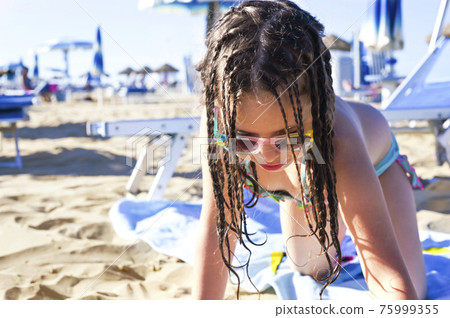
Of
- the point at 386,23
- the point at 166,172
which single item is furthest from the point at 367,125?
the point at 386,23

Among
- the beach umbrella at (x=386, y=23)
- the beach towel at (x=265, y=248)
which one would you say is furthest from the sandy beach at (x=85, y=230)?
the beach umbrella at (x=386, y=23)

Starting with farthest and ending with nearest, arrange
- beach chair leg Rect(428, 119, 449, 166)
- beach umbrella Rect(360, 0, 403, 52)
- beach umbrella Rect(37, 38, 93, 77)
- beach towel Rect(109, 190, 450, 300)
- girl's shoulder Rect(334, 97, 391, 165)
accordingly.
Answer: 1. beach umbrella Rect(37, 38, 93, 77)
2. beach umbrella Rect(360, 0, 403, 52)
3. beach chair leg Rect(428, 119, 449, 166)
4. beach towel Rect(109, 190, 450, 300)
5. girl's shoulder Rect(334, 97, 391, 165)

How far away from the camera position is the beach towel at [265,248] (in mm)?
1606

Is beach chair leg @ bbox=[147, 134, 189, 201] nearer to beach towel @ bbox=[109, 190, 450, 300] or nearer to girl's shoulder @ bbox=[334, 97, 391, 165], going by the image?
beach towel @ bbox=[109, 190, 450, 300]

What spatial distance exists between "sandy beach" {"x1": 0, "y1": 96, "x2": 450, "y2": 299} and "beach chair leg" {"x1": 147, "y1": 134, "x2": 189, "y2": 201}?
29 centimetres

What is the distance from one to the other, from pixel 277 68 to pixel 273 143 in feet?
0.56

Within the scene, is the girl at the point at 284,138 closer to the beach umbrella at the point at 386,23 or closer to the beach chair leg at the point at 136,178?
the beach chair leg at the point at 136,178

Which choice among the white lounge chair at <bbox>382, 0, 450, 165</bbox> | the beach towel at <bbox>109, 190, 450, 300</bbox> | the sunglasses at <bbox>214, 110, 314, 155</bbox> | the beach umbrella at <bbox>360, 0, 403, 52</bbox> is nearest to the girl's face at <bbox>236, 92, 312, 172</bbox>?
the sunglasses at <bbox>214, 110, 314, 155</bbox>

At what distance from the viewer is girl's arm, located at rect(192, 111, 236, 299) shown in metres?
1.20

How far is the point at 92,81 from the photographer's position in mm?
22016

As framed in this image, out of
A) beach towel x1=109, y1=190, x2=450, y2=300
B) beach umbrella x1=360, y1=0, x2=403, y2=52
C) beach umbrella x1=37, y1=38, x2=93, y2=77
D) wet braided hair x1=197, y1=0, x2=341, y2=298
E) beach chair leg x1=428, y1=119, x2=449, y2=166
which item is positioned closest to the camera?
wet braided hair x1=197, y1=0, x2=341, y2=298

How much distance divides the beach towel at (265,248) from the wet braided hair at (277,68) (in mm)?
619

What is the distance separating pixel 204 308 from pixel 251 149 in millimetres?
369

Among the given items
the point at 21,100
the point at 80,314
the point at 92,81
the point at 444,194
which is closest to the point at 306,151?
the point at 80,314
